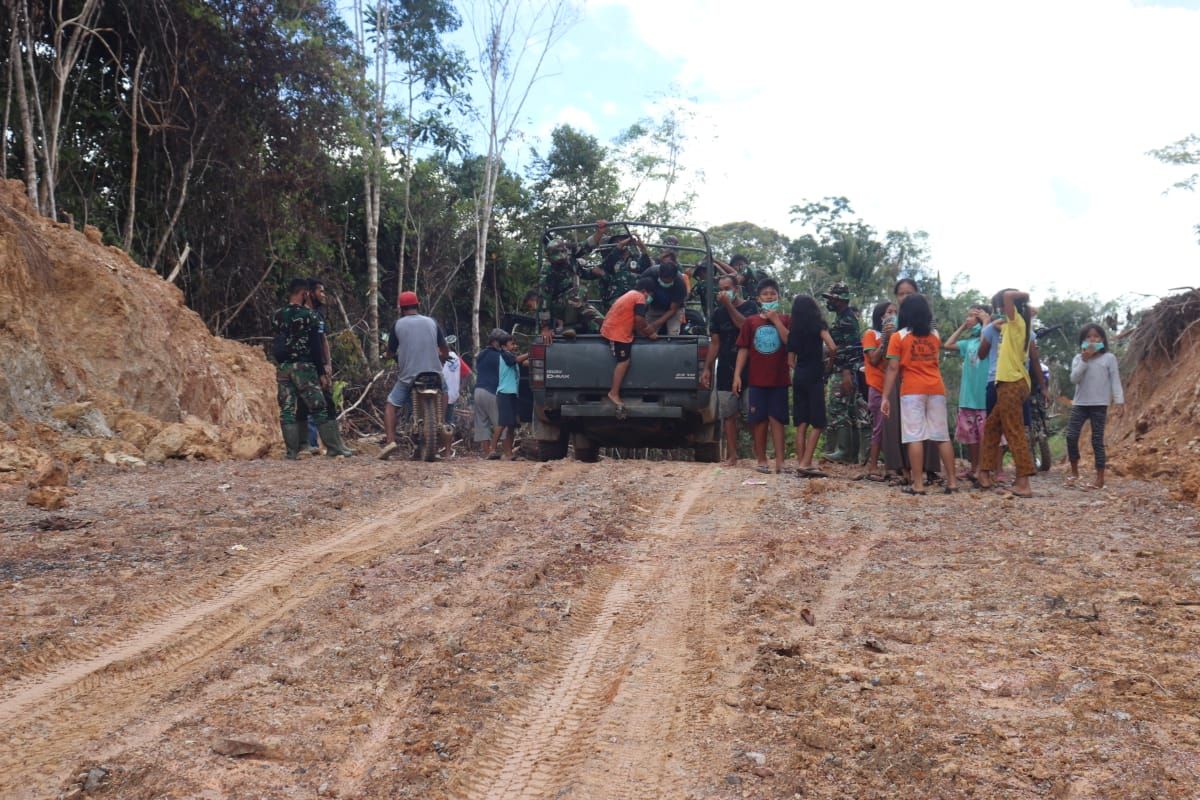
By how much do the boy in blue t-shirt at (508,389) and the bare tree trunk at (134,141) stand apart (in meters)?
5.04

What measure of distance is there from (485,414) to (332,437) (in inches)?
107

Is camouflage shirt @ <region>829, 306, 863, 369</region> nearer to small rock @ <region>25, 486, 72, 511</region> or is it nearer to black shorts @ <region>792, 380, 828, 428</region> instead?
black shorts @ <region>792, 380, 828, 428</region>

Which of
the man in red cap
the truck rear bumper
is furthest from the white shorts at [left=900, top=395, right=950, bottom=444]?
the man in red cap

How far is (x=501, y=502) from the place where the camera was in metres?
7.56

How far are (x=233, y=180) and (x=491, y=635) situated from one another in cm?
1291

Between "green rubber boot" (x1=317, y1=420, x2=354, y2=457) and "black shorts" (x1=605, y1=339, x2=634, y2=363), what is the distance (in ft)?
9.41

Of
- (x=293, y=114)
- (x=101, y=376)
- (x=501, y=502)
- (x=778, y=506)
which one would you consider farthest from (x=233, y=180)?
(x=778, y=506)

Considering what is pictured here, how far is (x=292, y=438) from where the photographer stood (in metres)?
10.6

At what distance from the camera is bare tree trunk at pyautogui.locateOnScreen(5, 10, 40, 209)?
11375 millimetres

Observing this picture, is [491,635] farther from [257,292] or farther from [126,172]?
[257,292]

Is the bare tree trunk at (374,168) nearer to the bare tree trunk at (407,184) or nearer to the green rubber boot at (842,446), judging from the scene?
the bare tree trunk at (407,184)

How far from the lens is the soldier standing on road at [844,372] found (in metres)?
10.4

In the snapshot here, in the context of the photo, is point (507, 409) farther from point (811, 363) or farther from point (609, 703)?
point (609, 703)

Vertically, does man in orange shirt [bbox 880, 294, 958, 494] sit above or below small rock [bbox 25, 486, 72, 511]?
above
